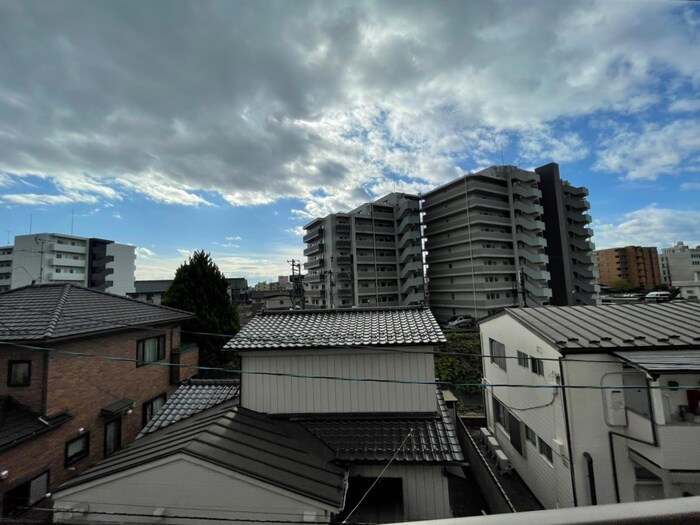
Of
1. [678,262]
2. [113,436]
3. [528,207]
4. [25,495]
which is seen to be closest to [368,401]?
[25,495]

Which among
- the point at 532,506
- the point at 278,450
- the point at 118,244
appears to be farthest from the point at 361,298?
the point at 118,244

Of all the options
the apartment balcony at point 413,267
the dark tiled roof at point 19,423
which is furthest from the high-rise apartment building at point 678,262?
the dark tiled roof at point 19,423

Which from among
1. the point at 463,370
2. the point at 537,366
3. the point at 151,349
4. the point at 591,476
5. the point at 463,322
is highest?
the point at 151,349

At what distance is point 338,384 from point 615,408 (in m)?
6.21

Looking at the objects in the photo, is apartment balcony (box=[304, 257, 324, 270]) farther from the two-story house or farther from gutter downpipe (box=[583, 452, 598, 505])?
gutter downpipe (box=[583, 452, 598, 505])

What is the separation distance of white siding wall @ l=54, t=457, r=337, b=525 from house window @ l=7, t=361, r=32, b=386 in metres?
5.04

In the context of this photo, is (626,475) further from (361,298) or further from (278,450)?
(361,298)

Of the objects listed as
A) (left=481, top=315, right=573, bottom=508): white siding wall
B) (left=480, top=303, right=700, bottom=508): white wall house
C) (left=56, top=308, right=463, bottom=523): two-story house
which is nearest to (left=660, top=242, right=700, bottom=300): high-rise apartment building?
(left=481, top=315, right=573, bottom=508): white siding wall

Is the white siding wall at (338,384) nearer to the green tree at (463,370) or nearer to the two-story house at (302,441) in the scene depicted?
the two-story house at (302,441)

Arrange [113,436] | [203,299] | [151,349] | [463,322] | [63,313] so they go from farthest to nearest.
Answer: [463,322] → [203,299] → [151,349] → [113,436] → [63,313]

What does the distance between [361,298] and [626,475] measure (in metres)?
35.7

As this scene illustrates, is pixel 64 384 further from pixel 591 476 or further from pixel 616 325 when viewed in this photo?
pixel 616 325

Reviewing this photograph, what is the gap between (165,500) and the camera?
205 inches

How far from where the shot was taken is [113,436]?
1066cm
